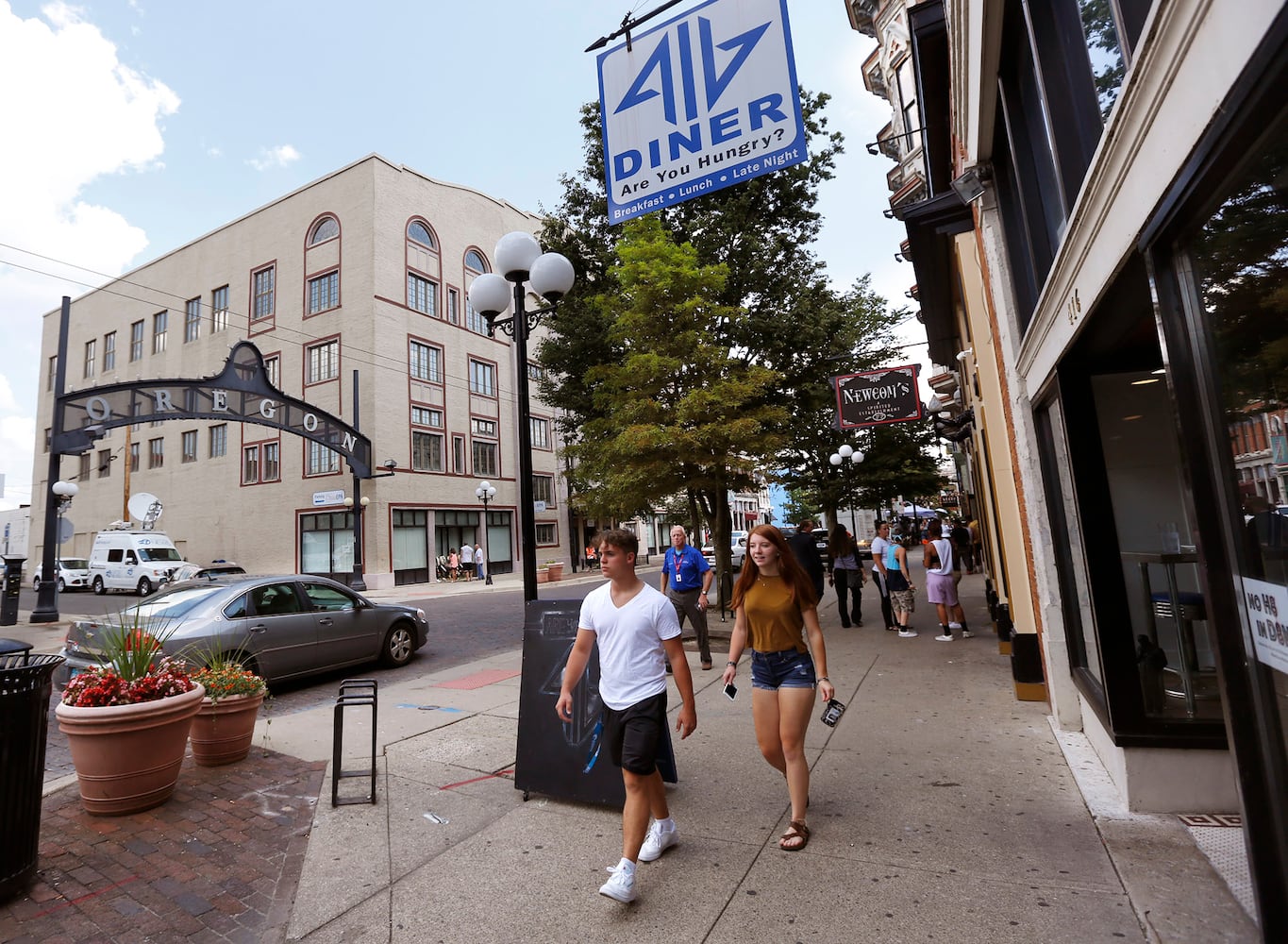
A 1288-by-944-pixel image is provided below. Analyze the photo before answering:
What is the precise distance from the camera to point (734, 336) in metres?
13.5

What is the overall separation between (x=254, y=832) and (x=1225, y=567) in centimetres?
517

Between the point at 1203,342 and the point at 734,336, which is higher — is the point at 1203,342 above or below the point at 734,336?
below

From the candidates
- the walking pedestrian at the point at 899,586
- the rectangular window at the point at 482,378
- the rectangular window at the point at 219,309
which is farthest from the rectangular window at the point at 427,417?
the walking pedestrian at the point at 899,586

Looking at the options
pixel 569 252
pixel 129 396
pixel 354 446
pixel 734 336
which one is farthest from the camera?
pixel 354 446

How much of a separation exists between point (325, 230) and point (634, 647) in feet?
118

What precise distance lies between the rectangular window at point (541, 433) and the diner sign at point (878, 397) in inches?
1137

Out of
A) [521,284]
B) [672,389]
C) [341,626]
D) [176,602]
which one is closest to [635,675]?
[521,284]

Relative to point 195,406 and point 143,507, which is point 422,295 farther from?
point 195,406

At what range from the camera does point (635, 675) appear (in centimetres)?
344

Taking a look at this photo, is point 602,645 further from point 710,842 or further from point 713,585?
point 713,585

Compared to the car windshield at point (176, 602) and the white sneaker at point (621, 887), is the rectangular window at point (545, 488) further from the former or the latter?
the white sneaker at point (621, 887)

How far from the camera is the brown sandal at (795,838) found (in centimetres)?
357

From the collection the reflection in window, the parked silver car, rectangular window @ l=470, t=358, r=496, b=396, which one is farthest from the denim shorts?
rectangular window @ l=470, t=358, r=496, b=396

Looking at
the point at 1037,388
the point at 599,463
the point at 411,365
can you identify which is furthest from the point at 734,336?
the point at 411,365
